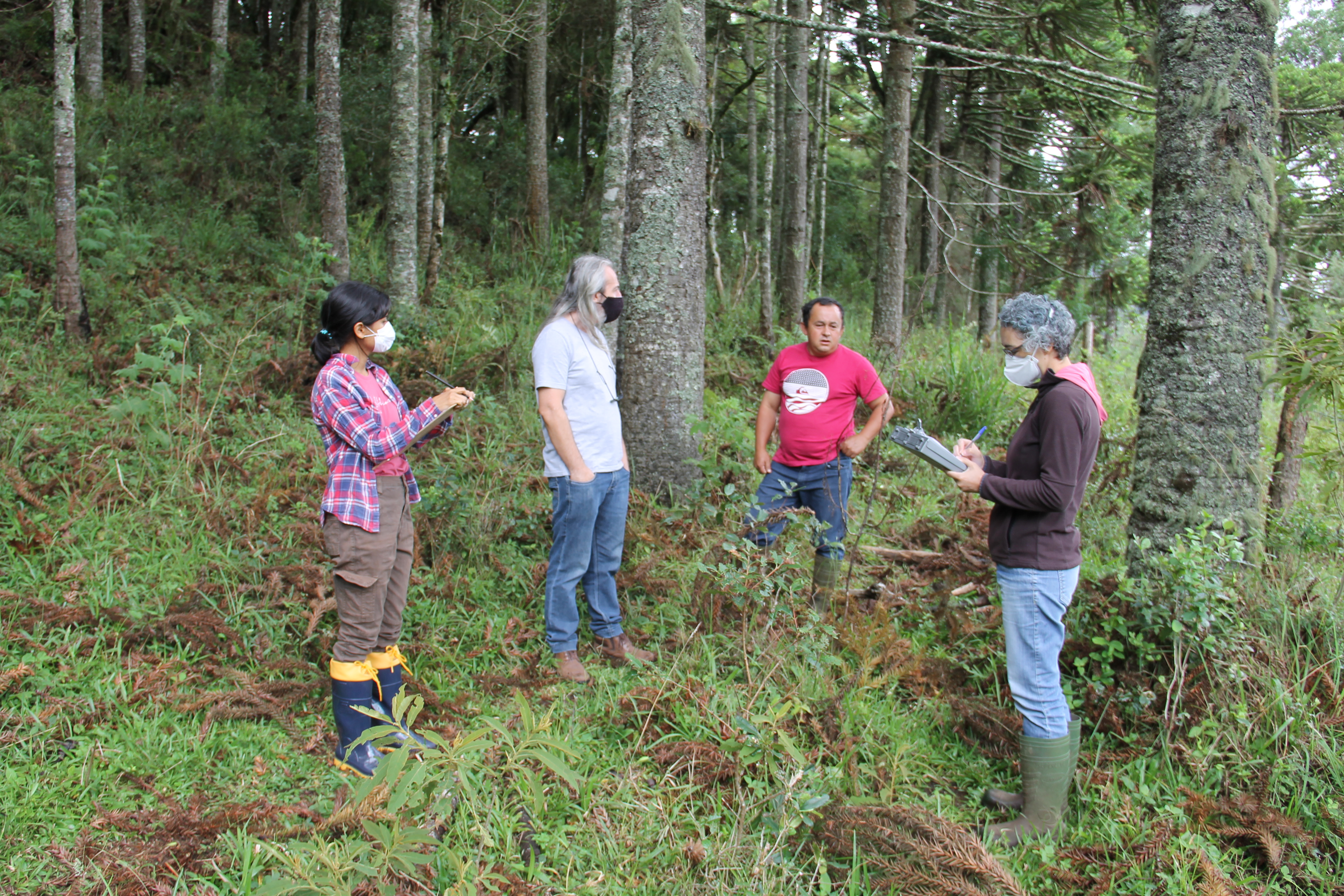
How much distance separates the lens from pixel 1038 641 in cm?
306

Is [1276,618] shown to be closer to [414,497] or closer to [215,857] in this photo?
[414,497]

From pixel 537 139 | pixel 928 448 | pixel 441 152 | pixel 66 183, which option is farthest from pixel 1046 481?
pixel 537 139

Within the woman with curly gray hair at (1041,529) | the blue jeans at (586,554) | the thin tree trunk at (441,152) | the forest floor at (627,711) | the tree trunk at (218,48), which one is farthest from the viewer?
the tree trunk at (218,48)

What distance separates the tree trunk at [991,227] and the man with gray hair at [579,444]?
9.18 meters

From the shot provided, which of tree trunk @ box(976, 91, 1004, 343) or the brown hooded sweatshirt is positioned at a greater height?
tree trunk @ box(976, 91, 1004, 343)

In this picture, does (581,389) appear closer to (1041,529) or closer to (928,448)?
(928,448)

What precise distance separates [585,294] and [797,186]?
7267 millimetres

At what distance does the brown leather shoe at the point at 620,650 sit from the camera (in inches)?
165

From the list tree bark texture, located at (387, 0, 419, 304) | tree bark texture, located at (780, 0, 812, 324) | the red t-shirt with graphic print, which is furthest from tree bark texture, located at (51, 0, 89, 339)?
tree bark texture, located at (780, 0, 812, 324)

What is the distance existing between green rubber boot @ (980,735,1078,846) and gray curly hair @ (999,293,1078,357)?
58.6 inches

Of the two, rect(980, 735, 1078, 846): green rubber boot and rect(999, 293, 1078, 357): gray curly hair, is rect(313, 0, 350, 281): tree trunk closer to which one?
rect(999, 293, 1078, 357): gray curly hair

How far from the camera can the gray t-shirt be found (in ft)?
12.7

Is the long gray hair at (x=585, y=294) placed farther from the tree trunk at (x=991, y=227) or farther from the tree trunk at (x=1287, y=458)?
the tree trunk at (x=991, y=227)

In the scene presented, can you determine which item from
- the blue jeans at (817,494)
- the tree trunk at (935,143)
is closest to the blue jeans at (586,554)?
the blue jeans at (817,494)
